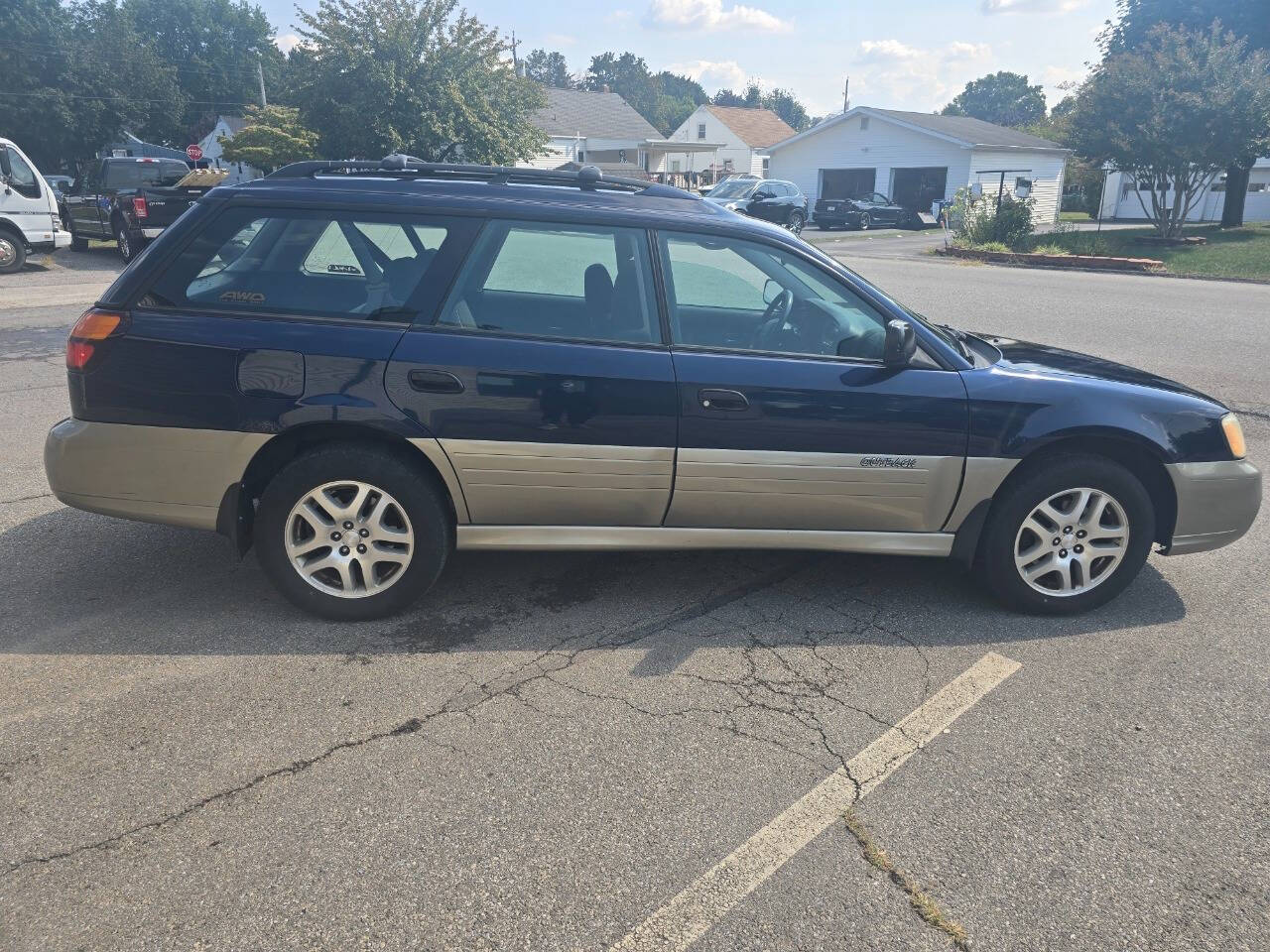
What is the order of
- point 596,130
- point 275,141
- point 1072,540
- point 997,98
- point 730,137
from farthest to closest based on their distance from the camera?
point 997,98 < point 730,137 < point 596,130 < point 275,141 < point 1072,540

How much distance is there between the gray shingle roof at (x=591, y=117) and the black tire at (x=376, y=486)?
52.3 meters

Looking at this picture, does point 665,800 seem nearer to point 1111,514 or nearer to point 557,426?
point 557,426

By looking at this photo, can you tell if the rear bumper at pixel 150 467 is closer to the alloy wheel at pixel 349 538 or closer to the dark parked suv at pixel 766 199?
the alloy wheel at pixel 349 538

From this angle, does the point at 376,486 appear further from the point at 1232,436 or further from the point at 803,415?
the point at 1232,436

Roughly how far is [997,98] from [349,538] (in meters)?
141

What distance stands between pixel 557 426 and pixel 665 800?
1544 millimetres

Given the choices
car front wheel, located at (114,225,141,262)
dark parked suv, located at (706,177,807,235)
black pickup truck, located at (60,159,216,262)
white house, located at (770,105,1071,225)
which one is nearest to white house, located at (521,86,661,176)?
white house, located at (770,105,1071,225)

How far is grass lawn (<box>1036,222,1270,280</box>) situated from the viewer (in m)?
22.1

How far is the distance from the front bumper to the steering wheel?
1.78 meters

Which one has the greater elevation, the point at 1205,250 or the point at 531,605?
the point at 1205,250

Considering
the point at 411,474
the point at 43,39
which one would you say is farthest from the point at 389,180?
the point at 43,39

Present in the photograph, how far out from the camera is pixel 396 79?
2158cm

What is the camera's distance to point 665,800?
2.90 m

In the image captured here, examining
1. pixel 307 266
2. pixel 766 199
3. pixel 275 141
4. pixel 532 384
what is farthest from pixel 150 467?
pixel 766 199
